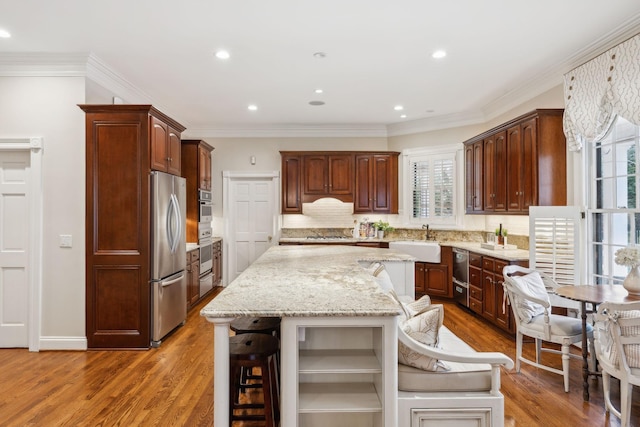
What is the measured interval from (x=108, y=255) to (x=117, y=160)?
959 mm

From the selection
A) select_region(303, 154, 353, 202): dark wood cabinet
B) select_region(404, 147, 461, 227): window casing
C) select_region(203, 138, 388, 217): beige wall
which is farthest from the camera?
A: select_region(203, 138, 388, 217): beige wall

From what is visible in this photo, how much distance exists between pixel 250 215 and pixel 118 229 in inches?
129

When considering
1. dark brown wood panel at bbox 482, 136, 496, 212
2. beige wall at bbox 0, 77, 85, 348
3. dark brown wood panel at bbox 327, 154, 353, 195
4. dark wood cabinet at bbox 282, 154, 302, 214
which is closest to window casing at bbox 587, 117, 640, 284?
dark brown wood panel at bbox 482, 136, 496, 212

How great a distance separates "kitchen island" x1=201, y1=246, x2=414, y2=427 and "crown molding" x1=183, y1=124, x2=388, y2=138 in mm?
4884

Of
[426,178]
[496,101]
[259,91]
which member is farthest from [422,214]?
[259,91]

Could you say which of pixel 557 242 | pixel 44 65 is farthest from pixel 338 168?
pixel 44 65

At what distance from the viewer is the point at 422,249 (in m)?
5.93

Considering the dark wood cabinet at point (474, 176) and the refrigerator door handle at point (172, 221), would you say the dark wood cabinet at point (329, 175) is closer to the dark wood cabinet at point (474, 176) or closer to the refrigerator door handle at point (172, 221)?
the dark wood cabinet at point (474, 176)

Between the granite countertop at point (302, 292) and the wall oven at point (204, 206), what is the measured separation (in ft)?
8.89

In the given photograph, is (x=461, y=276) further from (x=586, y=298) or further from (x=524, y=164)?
(x=586, y=298)

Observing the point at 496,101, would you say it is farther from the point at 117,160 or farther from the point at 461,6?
the point at 117,160

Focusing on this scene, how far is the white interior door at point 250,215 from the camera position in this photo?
6980 mm

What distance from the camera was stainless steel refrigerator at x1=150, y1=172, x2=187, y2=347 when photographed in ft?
12.7

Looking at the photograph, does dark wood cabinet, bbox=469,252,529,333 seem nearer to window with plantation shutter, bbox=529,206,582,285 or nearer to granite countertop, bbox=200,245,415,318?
window with plantation shutter, bbox=529,206,582,285
